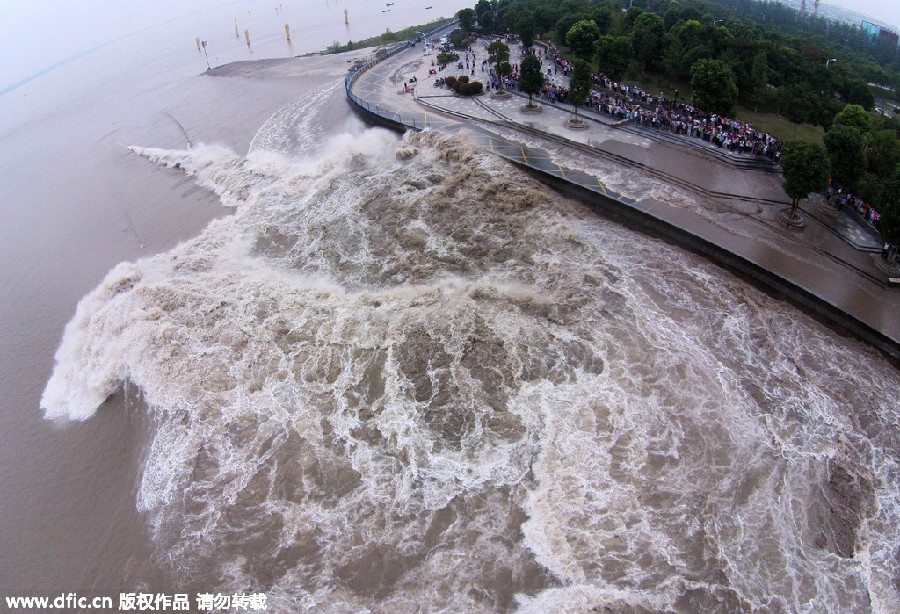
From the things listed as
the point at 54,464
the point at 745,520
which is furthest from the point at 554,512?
the point at 54,464

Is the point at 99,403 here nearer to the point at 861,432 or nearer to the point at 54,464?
the point at 54,464

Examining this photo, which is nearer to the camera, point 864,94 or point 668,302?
point 668,302

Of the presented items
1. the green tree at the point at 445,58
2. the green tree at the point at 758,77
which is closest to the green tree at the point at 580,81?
the green tree at the point at 758,77

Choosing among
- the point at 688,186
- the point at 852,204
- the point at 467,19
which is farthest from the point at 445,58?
the point at 852,204

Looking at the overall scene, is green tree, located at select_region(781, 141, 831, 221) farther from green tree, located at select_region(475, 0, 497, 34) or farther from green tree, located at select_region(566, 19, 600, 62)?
green tree, located at select_region(475, 0, 497, 34)

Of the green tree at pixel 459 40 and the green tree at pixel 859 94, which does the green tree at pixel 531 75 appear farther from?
the green tree at pixel 459 40

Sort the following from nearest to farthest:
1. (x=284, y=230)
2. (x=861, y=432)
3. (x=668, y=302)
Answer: (x=861, y=432) < (x=668, y=302) < (x=284, y=230)
